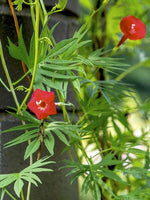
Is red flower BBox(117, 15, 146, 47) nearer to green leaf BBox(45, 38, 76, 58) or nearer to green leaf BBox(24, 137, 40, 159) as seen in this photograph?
green leaf BBox(45, 38, 76, 58)

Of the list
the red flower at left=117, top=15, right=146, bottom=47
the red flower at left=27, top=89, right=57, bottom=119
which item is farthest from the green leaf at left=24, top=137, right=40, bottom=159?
the red flower at left=117, top=15, right=146, bottom=47

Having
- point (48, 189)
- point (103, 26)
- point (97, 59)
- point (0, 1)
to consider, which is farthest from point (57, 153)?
point (103, 26)

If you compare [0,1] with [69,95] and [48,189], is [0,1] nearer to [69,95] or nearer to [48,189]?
[69,95]

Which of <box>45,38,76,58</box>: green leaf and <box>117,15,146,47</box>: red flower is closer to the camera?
<box>45,38,76,58</box>: green leaf

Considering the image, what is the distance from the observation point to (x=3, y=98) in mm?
709

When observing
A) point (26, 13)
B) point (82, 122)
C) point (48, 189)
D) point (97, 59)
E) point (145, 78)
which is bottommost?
point (48, 189)

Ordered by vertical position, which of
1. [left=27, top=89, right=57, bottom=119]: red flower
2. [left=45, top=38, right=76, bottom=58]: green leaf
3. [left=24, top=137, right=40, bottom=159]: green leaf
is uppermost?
[left=45, top=38, right=76, bottom=58]: green leaf

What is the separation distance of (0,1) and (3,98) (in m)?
0.18

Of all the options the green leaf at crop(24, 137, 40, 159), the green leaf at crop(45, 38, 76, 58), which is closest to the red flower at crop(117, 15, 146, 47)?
the green leaf at crop(45, 38, 76, 58)

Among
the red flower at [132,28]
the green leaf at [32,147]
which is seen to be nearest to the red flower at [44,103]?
the green leaf at [32,147]

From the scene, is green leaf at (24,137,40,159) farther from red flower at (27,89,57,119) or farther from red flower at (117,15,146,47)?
red flower at (117,15,146,47)

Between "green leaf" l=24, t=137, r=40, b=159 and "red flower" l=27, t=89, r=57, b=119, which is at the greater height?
"red flower" l=27, t=89, r=57, b=119

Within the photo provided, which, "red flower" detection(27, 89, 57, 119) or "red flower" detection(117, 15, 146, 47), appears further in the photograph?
"red flower" detection(117, 15, 146, 47)

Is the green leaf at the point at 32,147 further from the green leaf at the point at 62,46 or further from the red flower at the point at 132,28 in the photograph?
the red flower at the point at 132,28
